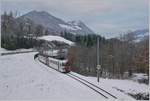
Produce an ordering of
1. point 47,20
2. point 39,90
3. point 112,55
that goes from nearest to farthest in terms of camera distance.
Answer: point 39,90 < point 112,55 < point 47,20

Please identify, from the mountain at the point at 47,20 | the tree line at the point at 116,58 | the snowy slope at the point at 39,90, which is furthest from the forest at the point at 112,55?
the snowy slope at the point at 39,90

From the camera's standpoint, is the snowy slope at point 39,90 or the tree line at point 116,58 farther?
the tree line at point 116,58

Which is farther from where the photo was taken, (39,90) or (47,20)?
(47,20)

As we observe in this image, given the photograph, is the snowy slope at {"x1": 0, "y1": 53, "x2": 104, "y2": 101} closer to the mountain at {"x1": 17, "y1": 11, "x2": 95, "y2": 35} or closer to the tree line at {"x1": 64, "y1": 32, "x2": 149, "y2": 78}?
the mountain at {"x1": 17, "y1": 11, "x2": 95, "y2": 35}

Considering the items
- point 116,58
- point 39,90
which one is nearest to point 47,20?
point 116,58

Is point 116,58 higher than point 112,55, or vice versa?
point 112,55

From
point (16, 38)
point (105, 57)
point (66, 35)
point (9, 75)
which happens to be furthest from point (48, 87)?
point (66, 35)

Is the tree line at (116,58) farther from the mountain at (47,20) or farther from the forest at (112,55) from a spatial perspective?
the mountain at (47,20)

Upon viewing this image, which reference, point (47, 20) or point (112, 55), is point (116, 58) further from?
point (47, 20)

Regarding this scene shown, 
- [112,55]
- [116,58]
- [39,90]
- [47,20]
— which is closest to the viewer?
[39,90]

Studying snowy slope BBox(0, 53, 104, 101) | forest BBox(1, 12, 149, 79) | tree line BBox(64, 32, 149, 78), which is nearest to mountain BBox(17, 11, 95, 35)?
forest BBox(1, 12, 149, 79)

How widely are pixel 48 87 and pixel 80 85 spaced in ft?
→ 7.57

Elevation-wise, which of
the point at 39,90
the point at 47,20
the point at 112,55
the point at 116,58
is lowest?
the point at 39,90

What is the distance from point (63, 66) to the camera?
25.1m
